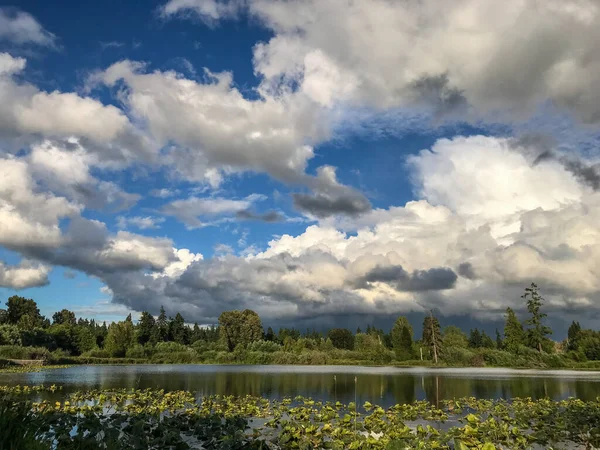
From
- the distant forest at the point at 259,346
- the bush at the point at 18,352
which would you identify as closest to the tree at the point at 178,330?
the distant forest at the point at 259,346

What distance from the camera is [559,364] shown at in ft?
235

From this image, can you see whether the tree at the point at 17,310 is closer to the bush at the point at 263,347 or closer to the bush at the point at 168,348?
the bush at the point at 168,348

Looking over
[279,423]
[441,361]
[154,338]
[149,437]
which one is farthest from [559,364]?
[154,338]

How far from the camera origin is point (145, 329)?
122 m

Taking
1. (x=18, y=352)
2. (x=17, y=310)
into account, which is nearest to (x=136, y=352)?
(x=18, y=352)

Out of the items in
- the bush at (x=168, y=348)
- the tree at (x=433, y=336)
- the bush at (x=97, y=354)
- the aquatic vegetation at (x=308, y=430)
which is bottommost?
the bush at (x=97, y=354)

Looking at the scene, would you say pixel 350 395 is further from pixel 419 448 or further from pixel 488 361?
pixel 488 361

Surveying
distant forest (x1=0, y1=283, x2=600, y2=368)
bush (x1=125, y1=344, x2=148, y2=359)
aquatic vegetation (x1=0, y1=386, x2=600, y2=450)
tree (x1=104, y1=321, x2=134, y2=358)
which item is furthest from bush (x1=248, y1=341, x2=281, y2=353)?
aquatic vegetation (x1=0, y1=386, x2=600, y2=450)

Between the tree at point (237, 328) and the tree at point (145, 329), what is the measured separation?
19.8m

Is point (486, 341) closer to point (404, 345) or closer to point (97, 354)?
point (404, 345)

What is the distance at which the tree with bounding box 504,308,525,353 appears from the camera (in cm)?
8200

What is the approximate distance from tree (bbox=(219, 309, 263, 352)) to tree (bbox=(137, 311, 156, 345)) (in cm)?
1977

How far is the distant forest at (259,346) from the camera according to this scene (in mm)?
75438

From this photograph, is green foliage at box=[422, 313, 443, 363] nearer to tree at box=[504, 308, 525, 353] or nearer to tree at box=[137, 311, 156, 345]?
tree at box=[504, 308, 525, 353]
